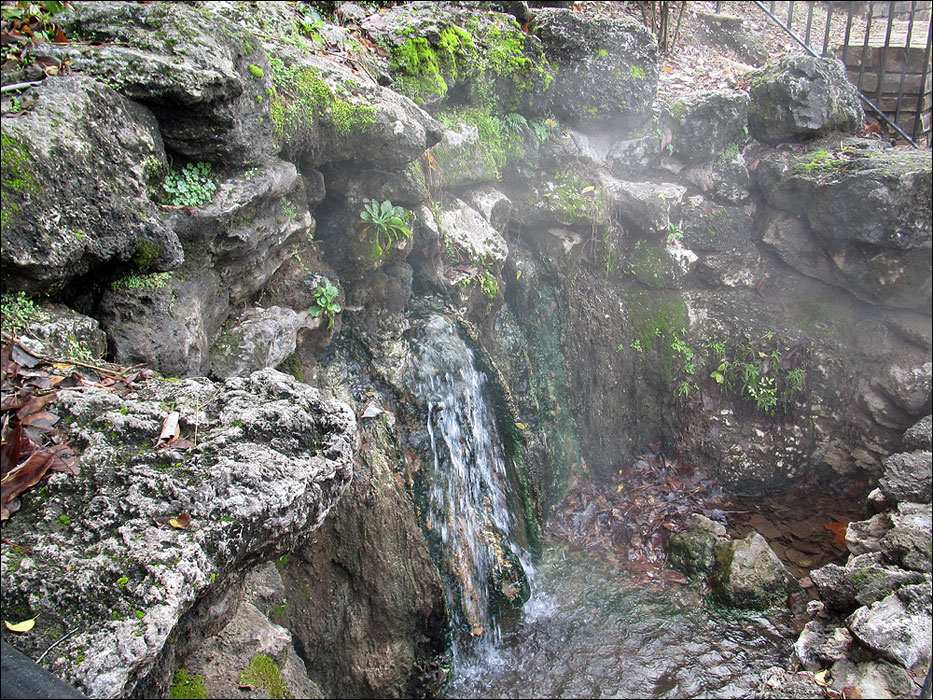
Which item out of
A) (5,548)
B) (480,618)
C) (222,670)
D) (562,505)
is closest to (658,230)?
(562,505)

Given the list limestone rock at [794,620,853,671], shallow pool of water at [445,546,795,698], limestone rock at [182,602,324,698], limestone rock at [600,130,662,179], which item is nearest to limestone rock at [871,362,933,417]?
shallow pool of water at [445,546,795,698]

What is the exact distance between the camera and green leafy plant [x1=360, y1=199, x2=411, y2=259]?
5172mm

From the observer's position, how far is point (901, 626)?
4223 millimetres

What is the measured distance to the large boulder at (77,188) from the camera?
2498mm

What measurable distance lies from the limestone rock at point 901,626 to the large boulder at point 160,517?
410cm

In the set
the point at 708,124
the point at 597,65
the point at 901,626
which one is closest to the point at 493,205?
the point at 597,65

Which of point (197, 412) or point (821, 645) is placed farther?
point (821, 645)

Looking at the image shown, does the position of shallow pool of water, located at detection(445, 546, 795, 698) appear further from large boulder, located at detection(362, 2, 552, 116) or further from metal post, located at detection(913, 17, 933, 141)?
metal post, located at detection(913, 17, 933, 141)

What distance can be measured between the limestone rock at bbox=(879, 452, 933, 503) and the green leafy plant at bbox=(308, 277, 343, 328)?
6153 mm

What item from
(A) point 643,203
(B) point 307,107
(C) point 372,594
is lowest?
(C) point 372,594

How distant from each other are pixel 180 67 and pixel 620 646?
214 inches

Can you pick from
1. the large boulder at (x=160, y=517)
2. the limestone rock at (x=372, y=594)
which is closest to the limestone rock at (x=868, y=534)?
the limestone rock at (x=372, y=594)

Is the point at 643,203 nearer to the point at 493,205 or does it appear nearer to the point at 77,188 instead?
the point at 493,205

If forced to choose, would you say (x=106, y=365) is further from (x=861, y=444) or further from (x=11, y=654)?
(x=861, y=444)
